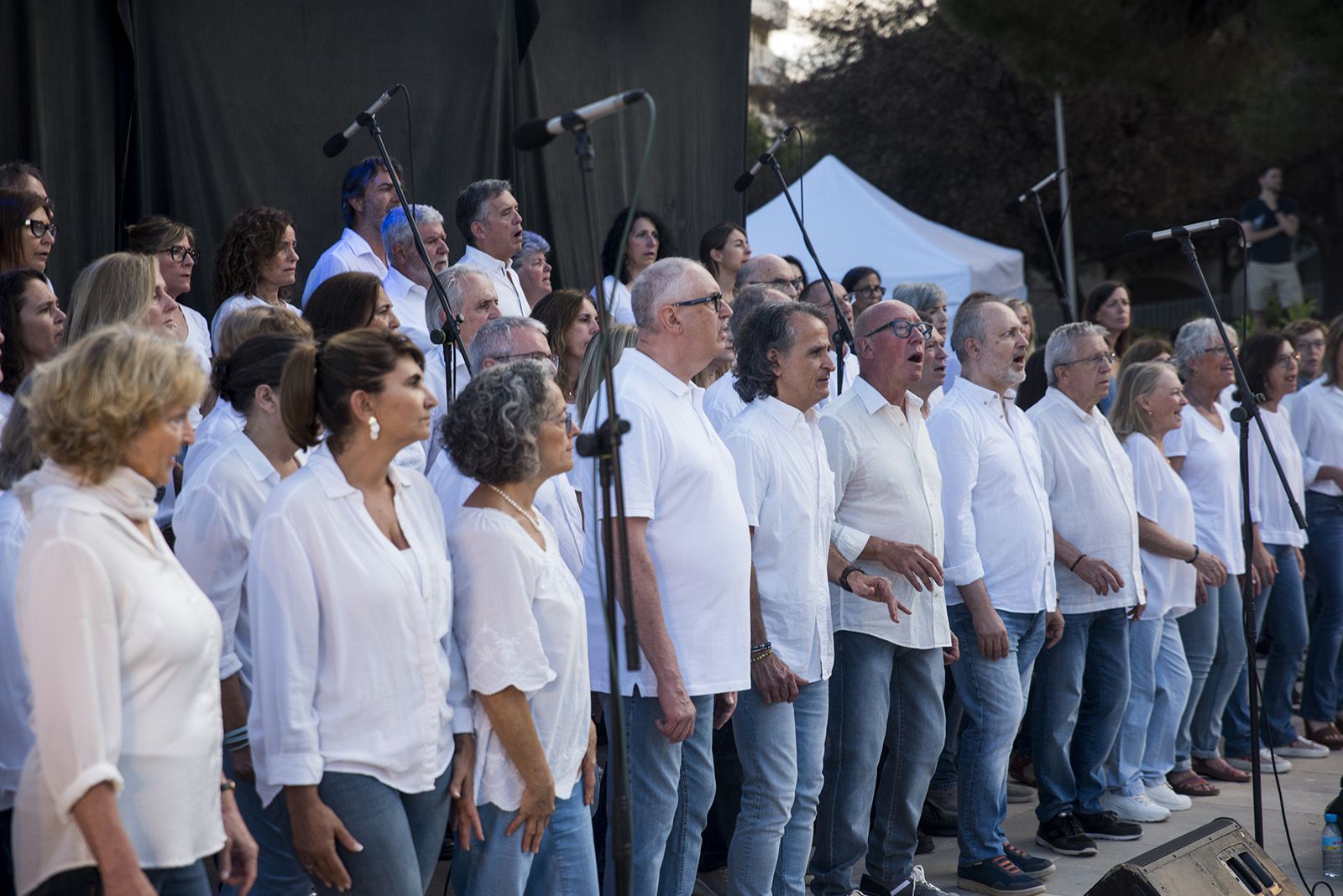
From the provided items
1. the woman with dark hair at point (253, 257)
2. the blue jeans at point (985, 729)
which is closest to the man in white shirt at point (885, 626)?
the blue jeans at point (985, 729)

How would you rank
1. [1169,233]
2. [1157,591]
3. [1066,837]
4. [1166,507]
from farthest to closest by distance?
[1166,507] < [1157,591] < [1066,837] < [1169,233]

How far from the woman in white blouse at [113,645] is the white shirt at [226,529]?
0.55 m

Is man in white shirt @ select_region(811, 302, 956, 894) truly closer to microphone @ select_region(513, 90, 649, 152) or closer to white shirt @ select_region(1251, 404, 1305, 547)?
microphone @ select_region(513, 90, 649, 152)

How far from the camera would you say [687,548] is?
12.7ft

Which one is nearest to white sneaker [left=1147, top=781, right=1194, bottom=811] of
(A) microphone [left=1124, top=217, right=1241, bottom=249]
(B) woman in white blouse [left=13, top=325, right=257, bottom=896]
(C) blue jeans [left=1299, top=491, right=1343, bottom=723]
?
(C) blue jeans [left=1299, top=491, right=1343, bottom=723]

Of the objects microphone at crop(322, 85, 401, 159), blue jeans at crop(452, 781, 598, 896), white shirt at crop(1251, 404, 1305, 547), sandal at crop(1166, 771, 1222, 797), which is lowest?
sandal at crop(1166, 771, 1222, 797)

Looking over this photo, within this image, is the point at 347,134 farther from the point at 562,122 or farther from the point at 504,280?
the point at 562,122

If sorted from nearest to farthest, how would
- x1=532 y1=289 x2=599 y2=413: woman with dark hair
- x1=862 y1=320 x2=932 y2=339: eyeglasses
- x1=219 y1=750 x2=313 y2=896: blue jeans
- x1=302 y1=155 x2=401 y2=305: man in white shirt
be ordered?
x1=219 y1=750 x2=313 y2=896: blue jeans → x1=862 y1=320 x2=932 y2=339: eyeglasses → x1=532 y1=289 x2=599 y2=413: woman with dark hair → x1=302 y1=155 x2=401 y2=305: man in white shirt

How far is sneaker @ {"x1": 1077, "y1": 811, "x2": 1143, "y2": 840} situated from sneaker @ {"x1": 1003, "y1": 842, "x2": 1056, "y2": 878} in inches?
18.5

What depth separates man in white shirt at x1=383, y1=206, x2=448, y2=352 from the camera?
5.88 m

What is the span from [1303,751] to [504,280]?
15.6 feet

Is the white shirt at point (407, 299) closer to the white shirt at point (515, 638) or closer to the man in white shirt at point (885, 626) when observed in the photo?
the man in white shirt at point (885, 626)

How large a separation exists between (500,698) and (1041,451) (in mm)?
3271

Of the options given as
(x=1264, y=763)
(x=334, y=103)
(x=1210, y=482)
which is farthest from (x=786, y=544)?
(x=1264, y=763)
